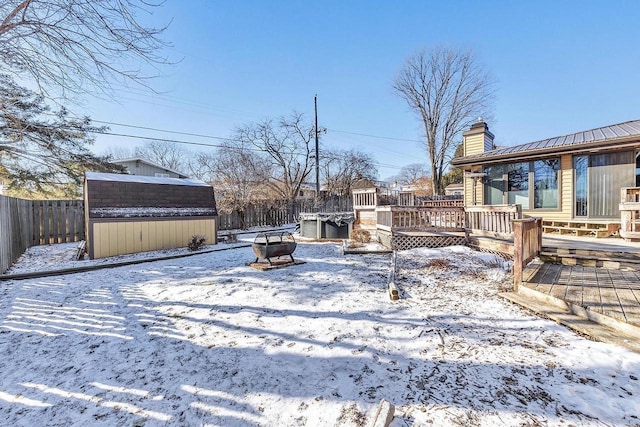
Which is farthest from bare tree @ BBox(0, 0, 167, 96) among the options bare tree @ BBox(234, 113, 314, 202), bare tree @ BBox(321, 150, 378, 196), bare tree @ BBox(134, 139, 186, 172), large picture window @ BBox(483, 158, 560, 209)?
bare tree @ BBox(134, 139, 186, 172)

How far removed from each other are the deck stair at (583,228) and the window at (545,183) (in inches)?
23.9

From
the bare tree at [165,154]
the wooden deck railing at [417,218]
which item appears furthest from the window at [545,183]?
the bare tree at [165,154]

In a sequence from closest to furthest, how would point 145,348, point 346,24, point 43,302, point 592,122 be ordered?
point 145,348 < point 43,302 < point 346,24 < point 592,122

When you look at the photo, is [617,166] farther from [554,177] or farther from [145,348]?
[145,348]

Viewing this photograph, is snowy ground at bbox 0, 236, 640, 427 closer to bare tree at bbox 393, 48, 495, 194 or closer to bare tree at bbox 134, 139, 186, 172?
bare tree at bbox 393, 48, 495, 194

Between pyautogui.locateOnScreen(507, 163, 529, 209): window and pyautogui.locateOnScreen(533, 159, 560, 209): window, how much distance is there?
0.80 ft

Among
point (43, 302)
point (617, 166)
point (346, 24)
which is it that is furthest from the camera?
point (346, 24)

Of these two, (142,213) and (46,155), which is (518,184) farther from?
(46,155)

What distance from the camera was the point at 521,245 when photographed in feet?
13.7

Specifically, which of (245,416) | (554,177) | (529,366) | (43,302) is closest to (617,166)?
(554,177)

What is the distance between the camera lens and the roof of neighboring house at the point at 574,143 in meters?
7.52

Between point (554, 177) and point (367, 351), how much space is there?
998 cm

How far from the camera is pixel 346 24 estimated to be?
11898 millimetres

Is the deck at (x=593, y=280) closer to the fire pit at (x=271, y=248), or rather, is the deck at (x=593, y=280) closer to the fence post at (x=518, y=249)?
the fence post at (x=518, y=249)
